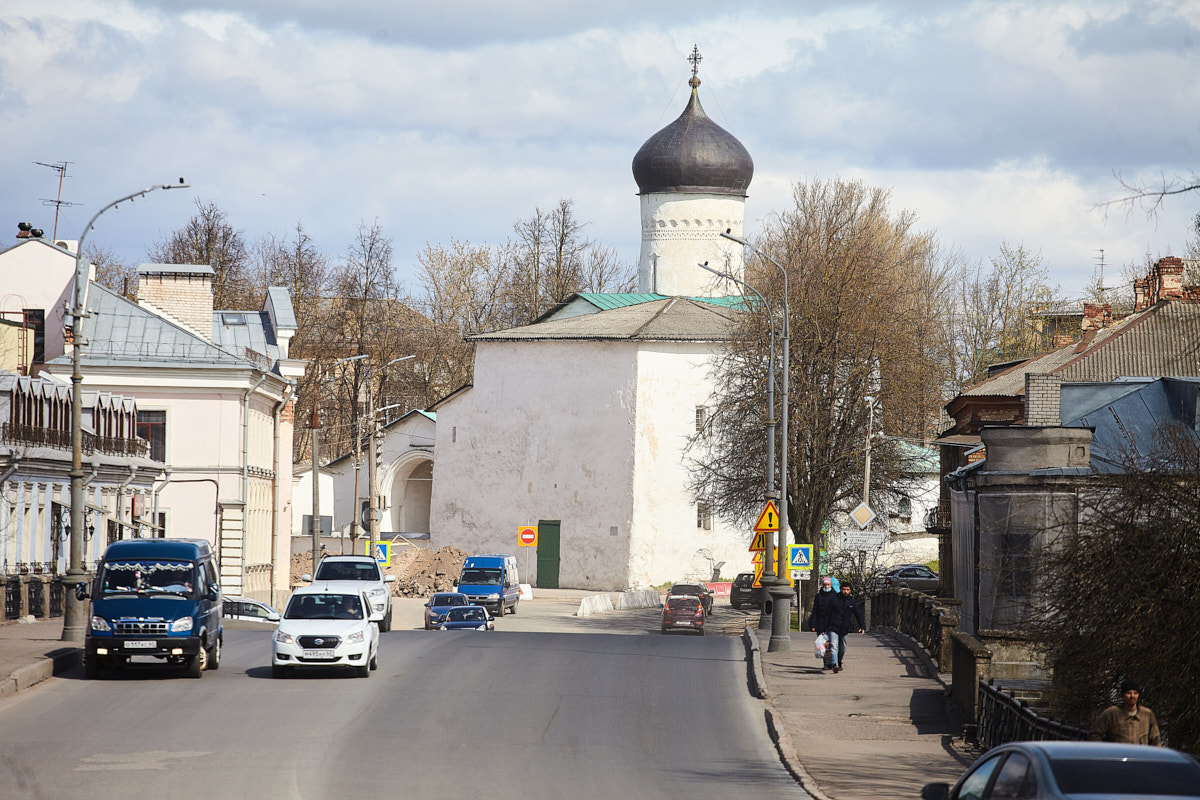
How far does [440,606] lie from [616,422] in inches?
986

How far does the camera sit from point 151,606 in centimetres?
2222

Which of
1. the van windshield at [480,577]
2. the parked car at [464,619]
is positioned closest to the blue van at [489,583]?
the van windshield at [480,577]

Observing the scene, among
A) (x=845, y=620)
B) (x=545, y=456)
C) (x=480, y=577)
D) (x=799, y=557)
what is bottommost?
(x=480, y=577)

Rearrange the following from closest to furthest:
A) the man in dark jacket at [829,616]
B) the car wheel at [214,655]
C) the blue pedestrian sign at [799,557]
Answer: the car wheel at [214,655] → the man in dark jacket at [829,616] → the blue pedestrian sign at [799,557]

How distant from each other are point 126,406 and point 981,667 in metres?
33.1

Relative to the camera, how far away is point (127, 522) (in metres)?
44.6

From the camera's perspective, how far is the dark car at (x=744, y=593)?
187 ft

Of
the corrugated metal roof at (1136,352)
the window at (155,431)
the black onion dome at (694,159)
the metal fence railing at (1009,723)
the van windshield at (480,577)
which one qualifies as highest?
the black onion dome at (694,159)

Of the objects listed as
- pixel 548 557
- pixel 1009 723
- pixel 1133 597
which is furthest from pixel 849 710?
pixel 548 557

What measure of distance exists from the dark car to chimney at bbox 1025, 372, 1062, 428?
23687 millimetres

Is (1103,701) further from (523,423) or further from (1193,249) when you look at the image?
(523,423)

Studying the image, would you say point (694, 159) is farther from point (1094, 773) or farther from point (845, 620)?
point (1094, 773)

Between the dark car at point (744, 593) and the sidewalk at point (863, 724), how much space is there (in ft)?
89.4

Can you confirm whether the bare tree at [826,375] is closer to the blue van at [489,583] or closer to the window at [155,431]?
the blue van at [489,583]
